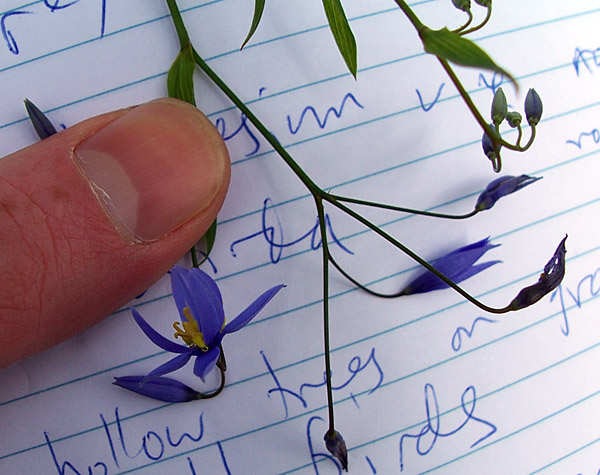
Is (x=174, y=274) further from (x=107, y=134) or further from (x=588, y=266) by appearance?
(x=588, y=266)

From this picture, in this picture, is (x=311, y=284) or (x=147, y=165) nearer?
(x=147, y=165)

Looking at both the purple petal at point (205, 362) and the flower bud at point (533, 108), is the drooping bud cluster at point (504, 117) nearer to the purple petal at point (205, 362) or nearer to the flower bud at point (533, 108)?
the flower bud at point (533, 108)

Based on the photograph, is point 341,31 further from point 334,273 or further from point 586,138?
point 586,138

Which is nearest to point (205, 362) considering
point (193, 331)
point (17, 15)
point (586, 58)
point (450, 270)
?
point (193, 331)

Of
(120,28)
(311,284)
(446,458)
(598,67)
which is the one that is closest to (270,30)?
(120,28)

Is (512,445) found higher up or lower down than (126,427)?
lower down

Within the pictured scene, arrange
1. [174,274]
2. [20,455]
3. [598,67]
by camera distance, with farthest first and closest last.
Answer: [598,67], [20,455], [174,274]

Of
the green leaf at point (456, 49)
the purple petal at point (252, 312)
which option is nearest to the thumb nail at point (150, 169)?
the purple petal at point (252, 312)
